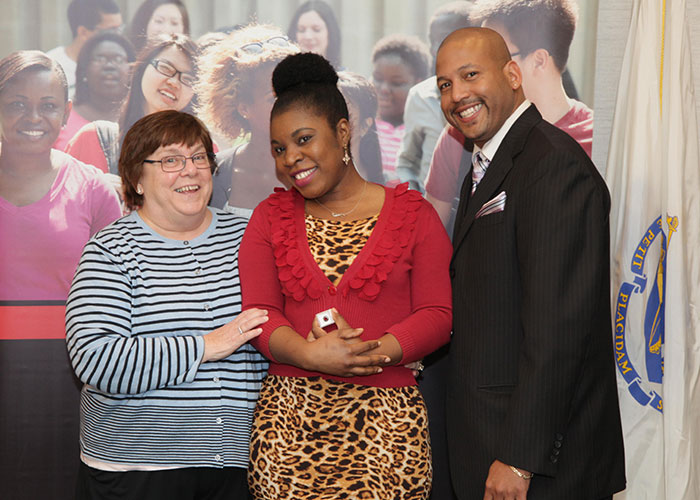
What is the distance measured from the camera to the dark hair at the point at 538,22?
122 inches

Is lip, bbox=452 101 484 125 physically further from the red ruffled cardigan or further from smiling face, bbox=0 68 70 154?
smiling face, bbox=0 68 70 154

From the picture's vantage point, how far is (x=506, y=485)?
186cm

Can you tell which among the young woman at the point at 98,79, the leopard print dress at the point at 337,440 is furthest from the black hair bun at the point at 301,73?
the young woman at the point at 98,79

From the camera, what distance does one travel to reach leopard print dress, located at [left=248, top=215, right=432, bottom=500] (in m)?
2.09

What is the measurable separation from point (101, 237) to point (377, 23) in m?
1.61

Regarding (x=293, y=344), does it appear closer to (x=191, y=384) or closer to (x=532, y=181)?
(x=191, y=384)

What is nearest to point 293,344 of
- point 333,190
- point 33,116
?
point 333,190

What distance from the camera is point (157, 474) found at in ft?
7.39

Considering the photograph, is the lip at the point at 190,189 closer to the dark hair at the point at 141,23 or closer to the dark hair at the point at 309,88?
the dark hair at the point at 309,88

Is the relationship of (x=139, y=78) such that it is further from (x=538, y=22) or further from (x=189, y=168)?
(x=538, y=22)

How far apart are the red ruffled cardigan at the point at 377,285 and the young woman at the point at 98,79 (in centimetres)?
123

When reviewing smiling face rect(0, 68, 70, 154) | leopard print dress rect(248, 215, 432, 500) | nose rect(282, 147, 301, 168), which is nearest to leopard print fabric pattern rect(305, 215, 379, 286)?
leopard print dress rect(248, 215, 432, 500)

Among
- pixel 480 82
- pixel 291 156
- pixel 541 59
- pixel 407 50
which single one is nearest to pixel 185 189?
pixel 291 156

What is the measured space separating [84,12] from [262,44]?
808 millimetres
